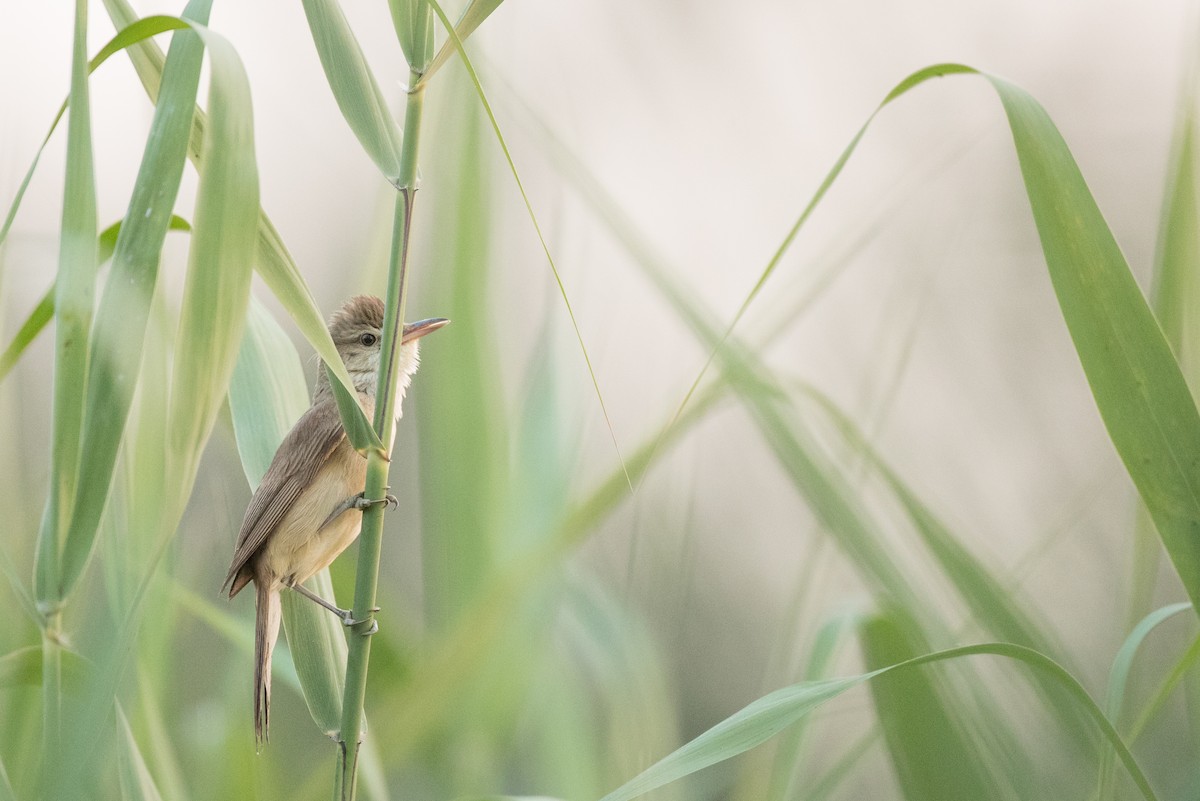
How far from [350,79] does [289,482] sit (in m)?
0.54

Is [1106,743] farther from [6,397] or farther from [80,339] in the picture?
[6,397]

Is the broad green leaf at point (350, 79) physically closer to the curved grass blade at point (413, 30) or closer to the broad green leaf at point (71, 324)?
the curved grass blade at point (413, 30)

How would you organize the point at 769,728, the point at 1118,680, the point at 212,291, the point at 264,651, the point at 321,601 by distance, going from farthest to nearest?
the point at 264,651, the point at 321,601, the point at 1118,680, the point at 769,728, the point at 212,291

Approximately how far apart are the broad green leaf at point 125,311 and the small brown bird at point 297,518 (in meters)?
0.37

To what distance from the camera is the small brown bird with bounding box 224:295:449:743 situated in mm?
1005

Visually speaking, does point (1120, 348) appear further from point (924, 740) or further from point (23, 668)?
point (23, 668)

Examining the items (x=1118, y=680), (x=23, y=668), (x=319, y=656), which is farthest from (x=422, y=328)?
(x=1118, y=680)

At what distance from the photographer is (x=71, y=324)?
1.92 ft

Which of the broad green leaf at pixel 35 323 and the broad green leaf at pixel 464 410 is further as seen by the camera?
the broad green leaf at pixel 464 410

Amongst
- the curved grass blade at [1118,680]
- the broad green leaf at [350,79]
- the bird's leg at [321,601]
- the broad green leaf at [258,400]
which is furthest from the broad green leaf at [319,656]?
the curved grass blade at [1118,680]

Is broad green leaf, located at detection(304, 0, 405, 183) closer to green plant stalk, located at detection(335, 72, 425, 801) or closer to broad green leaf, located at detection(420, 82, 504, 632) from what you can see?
green plant stalk, located at detection(335, 72, 425, 801)

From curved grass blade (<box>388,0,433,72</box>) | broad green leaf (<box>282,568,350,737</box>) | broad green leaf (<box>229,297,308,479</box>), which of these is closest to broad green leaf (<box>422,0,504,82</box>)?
curved grass blade (<box>388,0,433,72</box>)

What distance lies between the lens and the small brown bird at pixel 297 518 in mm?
1005

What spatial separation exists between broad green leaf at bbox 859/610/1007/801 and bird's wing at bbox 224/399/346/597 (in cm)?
60
